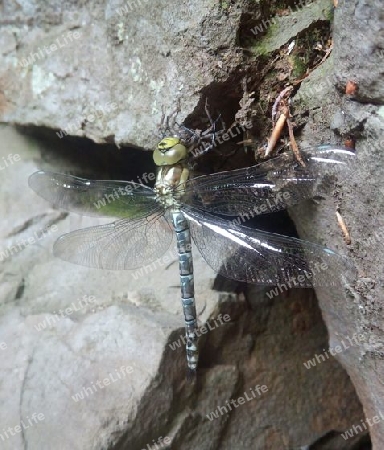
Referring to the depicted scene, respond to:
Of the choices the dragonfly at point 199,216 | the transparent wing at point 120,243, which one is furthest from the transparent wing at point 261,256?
the transparent wing at point 120,243

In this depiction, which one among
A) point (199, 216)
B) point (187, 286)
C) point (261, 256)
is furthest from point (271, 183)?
point (187, 286)

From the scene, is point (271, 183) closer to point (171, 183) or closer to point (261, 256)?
point (261, 256)

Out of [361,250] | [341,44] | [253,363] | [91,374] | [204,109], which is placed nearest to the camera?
[341,44]

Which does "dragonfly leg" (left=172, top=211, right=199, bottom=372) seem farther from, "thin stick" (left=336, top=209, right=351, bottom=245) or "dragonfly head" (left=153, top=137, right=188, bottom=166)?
"thin stick" (left=336, top=209, right=351, bottom=245)

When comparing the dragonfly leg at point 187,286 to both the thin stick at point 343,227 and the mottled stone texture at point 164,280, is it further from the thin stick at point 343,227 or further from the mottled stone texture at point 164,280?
the thin stick at point 343,227

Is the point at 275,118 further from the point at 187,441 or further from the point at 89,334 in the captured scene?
the point at 187,441

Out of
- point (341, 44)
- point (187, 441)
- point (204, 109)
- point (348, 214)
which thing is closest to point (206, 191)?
point (204, 109)
